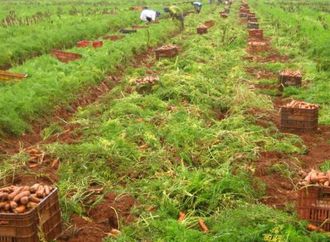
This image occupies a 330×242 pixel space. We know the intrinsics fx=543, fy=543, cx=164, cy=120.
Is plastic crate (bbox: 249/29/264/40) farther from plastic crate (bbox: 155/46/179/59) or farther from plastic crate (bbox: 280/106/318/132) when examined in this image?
plastic crate (bbox: 280/106/318/132)

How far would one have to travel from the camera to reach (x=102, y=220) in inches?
261

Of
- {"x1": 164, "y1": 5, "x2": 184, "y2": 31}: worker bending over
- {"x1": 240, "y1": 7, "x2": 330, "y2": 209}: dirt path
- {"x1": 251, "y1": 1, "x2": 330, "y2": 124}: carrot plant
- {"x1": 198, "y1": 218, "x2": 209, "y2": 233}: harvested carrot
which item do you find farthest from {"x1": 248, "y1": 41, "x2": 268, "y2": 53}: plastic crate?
{"x1": 198, "y1": 218, "x2": 209, "y2": 233}: harvested carrot

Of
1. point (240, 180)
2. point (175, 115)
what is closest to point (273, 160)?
point (240, 180)

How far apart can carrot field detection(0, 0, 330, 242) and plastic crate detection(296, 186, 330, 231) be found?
1cm

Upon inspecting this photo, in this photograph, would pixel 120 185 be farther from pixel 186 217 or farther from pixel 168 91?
pixel 168 91

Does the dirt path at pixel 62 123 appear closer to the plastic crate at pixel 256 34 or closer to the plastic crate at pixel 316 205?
the plastic crate at pixel 316 205

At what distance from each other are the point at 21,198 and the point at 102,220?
3.91 feet

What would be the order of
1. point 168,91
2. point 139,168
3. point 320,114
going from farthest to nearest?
point 168,91, point 320,114, point 139,168

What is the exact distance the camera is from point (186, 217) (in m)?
6.56

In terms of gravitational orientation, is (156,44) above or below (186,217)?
below

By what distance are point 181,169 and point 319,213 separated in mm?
2310

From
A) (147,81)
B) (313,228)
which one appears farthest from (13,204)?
(147,81)

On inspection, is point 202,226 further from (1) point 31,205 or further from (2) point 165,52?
(2) point 165,52

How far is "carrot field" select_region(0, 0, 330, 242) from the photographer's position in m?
6.19
